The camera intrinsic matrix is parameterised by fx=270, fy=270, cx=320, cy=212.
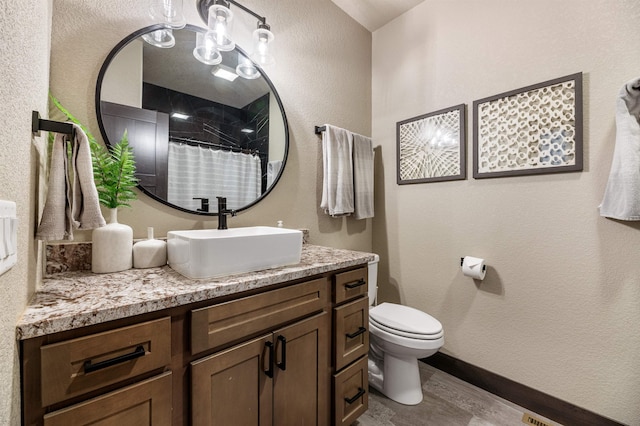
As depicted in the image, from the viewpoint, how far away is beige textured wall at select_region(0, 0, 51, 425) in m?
0.47

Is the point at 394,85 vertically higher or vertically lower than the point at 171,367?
higher

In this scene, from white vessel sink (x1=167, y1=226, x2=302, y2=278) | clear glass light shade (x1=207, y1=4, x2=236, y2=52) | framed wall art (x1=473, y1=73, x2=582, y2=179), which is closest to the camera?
white vessel sink (x1=167, y1=226, x2=302, y2=278)

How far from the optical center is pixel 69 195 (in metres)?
0.84

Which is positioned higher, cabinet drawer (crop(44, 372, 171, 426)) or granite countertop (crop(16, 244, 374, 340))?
granite countertop (crop(16, 244, 374, 340))

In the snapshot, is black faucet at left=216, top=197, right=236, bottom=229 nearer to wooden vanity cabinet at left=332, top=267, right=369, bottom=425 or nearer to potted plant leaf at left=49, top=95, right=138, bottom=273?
potted plant leaf at left=49, top=95, right=138, bottom=273

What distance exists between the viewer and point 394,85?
7.47 ft

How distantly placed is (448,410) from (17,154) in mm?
2139

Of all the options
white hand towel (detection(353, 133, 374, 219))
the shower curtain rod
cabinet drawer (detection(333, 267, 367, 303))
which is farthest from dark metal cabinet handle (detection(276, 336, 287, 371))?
white hand towel (detection(353, 133, 374, 219))

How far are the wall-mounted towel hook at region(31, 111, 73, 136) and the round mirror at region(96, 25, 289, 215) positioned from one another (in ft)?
1.39

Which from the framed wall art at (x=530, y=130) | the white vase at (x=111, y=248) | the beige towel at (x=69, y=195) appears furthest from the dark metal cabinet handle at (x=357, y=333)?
the framed wall art at (x=530, y=130)

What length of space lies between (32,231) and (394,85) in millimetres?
2375

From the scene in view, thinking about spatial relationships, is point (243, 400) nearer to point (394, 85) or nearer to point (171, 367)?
point (171, 367)

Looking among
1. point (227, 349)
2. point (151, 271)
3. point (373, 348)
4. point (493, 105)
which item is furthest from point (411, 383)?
point (493, 105)

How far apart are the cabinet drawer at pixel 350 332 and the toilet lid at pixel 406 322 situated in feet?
0.82
